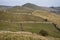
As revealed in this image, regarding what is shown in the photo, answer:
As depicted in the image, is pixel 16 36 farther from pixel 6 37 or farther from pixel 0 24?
pixel 0 24

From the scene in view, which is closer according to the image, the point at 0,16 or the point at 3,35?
the point at 3,35

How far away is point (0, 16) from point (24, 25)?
1675 centimetres

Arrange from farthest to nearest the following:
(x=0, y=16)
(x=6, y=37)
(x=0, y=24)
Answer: (x=0, y=16) → (x=0, y=24) → (x=6, y=37)

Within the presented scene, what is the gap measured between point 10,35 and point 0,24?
2786 centimetres

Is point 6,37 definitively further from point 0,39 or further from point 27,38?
point 27,38

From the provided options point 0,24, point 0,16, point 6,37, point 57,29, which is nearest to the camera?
point 6,37

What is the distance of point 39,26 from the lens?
6088cm

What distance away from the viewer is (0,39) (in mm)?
29750

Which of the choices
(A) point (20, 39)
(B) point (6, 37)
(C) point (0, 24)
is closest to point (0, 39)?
(B) point (6, 37)

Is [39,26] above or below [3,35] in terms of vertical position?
below

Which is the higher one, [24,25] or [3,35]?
[3,35]

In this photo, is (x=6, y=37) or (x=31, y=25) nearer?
(x=6, y=37)

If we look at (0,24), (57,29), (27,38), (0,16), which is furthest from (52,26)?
(27,38)

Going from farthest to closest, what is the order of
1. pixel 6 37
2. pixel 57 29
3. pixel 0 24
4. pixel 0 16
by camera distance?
pixel 0 16, pixel 57 29, pixel 0 24, pixel 6 37
